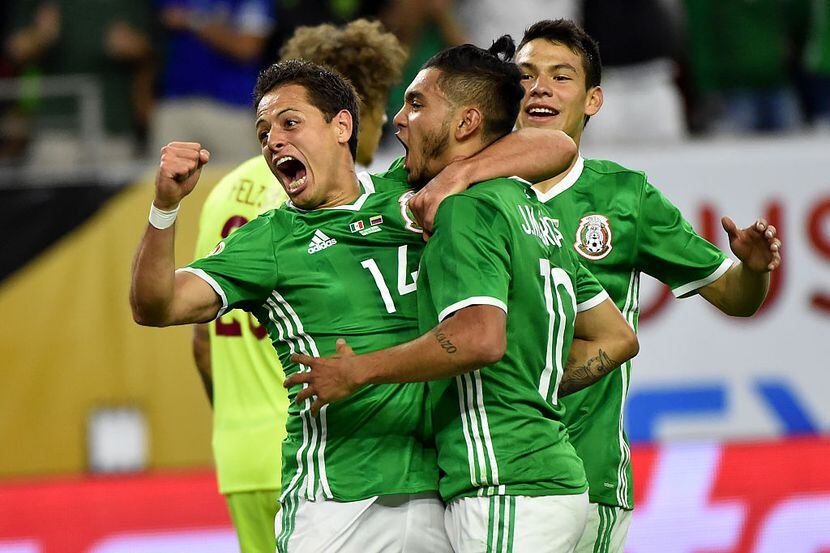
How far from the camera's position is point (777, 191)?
26.7ft

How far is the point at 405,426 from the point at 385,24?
17.3 feet

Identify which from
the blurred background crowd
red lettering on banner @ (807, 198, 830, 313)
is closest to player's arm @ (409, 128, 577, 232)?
the blurred background crowd

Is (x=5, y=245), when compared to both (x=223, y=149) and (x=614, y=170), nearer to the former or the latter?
(x=223, y=149)

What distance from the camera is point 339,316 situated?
338cm

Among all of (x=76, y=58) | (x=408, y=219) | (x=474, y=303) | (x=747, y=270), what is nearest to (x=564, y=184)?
(x=747, y=270)

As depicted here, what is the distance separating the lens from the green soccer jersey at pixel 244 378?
4285 millimetres

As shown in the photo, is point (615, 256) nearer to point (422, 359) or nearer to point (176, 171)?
point (422, 359)

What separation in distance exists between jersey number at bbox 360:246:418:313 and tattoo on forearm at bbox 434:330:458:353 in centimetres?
33

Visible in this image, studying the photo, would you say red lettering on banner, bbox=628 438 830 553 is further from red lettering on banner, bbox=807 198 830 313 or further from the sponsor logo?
the sponsor logo

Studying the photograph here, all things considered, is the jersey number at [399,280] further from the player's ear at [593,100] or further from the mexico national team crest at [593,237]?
the player's ear at [593,100]

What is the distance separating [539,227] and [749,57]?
5.48 metres

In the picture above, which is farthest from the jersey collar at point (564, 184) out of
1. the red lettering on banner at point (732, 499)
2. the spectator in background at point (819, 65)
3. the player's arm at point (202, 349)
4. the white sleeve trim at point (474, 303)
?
the spectator in background at point (819, 65)

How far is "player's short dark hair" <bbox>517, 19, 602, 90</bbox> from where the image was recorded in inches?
166

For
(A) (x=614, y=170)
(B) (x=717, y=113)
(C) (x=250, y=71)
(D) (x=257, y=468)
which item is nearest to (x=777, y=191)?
(B) (x=717, y=113)
